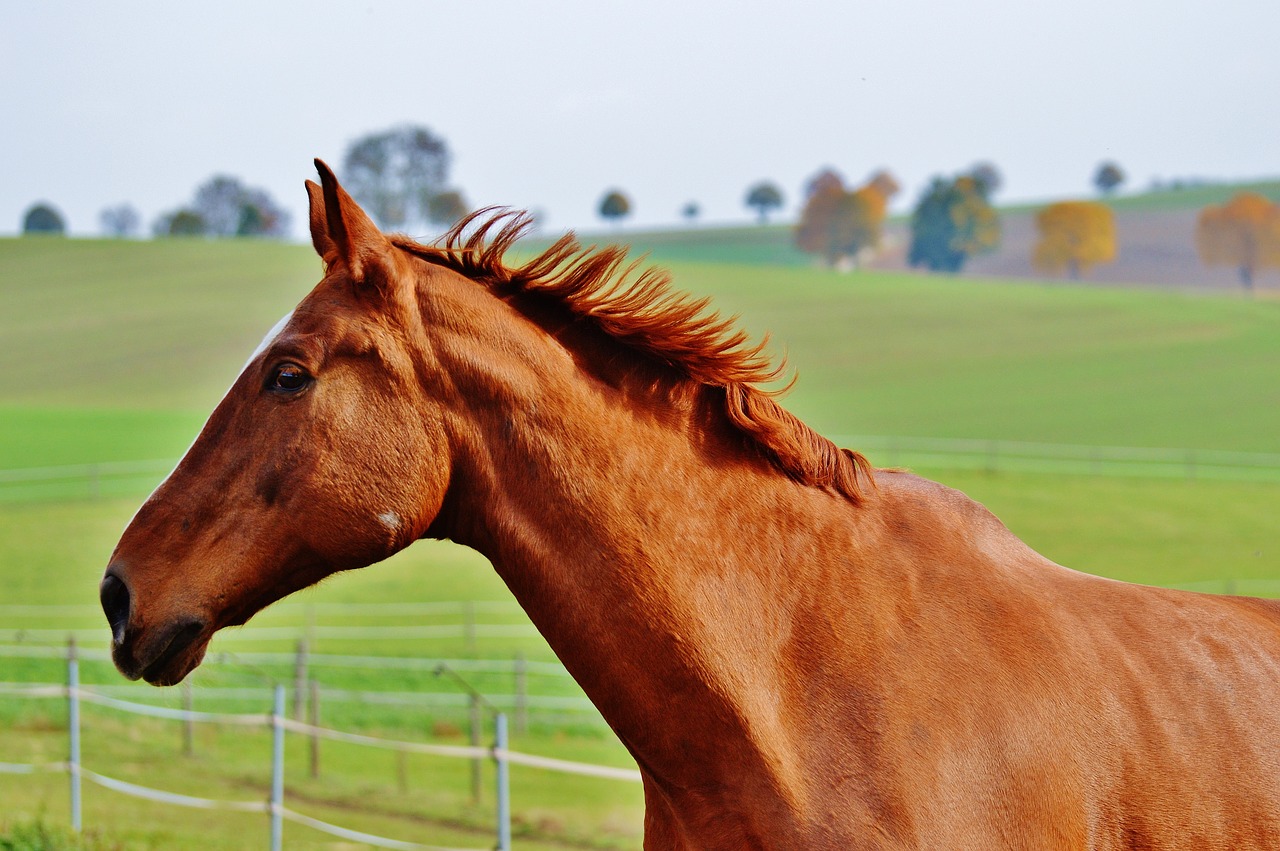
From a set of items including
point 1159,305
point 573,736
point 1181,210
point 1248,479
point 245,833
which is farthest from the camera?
point 1181,210

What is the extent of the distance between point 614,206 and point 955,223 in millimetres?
35700

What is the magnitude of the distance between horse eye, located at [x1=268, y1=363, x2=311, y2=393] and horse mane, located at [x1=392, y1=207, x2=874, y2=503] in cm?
38

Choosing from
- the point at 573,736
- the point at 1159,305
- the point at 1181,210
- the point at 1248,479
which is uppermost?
the point at 1181,210

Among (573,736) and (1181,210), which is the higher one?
(1181,210)

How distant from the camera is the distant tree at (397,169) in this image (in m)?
69.9

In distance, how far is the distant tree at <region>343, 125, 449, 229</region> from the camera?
229ft

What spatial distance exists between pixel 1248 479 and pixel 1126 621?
1358 inches

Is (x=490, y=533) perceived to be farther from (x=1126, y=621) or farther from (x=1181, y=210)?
(x=1181, y=210)

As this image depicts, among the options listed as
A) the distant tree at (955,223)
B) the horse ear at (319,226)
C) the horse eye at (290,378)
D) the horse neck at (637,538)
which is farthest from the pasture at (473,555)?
the distant tree at (955,223)

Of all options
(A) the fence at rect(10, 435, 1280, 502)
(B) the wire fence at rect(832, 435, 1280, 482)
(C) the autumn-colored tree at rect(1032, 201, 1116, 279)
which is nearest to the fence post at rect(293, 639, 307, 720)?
(A) the fence at rect(10, 435, 1280, 502)

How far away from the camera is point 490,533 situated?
8.14ft

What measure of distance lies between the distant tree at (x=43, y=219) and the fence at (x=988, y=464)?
67614 mm

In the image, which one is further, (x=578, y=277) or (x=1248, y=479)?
(x=1248, y=479)

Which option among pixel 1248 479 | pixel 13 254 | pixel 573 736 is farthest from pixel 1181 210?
pixel 573 736
